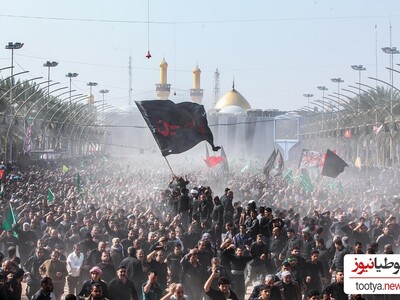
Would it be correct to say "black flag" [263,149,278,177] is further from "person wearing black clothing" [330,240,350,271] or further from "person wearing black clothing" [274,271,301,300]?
"person wearing black clothing" [274,271,301,300]

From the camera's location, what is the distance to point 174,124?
2484 cm

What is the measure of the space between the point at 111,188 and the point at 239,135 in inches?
4350

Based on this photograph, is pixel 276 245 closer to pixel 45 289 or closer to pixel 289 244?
pixel 289 244

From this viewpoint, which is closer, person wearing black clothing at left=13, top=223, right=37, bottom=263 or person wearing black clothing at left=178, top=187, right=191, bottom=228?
person wearing black clothing at left=13, top=223, right=37, bottom=263

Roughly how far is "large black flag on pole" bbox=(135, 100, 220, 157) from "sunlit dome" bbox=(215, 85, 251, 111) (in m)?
Answer: 153

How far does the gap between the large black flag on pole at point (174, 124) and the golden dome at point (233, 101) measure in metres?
153

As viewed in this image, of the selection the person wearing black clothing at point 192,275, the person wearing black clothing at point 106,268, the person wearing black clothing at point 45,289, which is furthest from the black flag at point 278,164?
the person wearing black clothing at point 45,289

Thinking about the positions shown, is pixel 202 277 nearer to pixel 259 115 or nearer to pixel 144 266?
pixel 144 266

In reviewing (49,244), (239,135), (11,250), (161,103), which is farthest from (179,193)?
(239,135)

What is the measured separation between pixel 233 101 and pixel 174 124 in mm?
156815

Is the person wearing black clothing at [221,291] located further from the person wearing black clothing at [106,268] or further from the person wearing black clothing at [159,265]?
the person wearing black clothing at [106,268]

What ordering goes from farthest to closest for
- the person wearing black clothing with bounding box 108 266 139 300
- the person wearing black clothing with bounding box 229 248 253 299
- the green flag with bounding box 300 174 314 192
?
the green flag with bounding box 300 174 314 192 < the person wearing black clothing with bounding box 229 248 253 299 < the person wearing black clothing with bounding box 108 266 139 300

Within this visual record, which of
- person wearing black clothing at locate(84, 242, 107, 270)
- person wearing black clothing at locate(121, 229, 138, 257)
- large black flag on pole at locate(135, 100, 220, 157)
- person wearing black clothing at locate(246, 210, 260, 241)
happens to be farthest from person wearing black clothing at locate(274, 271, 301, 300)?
large black flag on pole at locate(135, 100, 220, 157)

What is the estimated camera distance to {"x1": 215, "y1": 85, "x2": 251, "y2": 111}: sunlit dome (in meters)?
181
